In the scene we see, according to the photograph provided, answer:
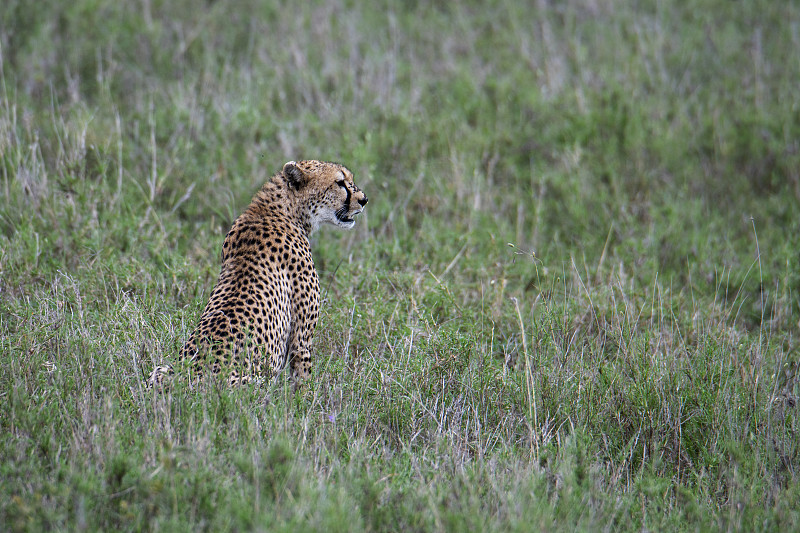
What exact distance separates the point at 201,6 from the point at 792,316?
615 centimetres

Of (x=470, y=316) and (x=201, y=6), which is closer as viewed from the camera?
(x=470, y=316)

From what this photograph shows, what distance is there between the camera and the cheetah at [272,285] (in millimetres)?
3441

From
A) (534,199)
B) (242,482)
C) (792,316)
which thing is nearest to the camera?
(242,482)

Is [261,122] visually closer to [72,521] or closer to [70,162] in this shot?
[70,162]

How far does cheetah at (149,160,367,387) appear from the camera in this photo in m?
3.44

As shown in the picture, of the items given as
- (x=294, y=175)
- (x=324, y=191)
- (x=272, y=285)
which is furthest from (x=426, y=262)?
(x=272, y=285)

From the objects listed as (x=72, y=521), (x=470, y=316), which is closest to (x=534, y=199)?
(x=470, y=316)

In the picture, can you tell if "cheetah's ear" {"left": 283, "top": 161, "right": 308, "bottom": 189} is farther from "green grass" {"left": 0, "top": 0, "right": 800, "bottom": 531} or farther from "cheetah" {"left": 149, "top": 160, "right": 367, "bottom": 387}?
"green grass" {"left": 0, "top": 0, "right": 800, "bottom": 531}

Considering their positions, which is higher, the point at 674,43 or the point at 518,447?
the point at 674,43

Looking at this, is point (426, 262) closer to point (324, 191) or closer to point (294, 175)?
point (324, 191)

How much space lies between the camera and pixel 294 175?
4.24 metres

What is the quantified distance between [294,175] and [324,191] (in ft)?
0.58

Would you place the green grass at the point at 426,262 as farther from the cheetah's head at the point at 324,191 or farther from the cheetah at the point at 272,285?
the cheetah's head at the point at 324,191

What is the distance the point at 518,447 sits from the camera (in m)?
3.52
